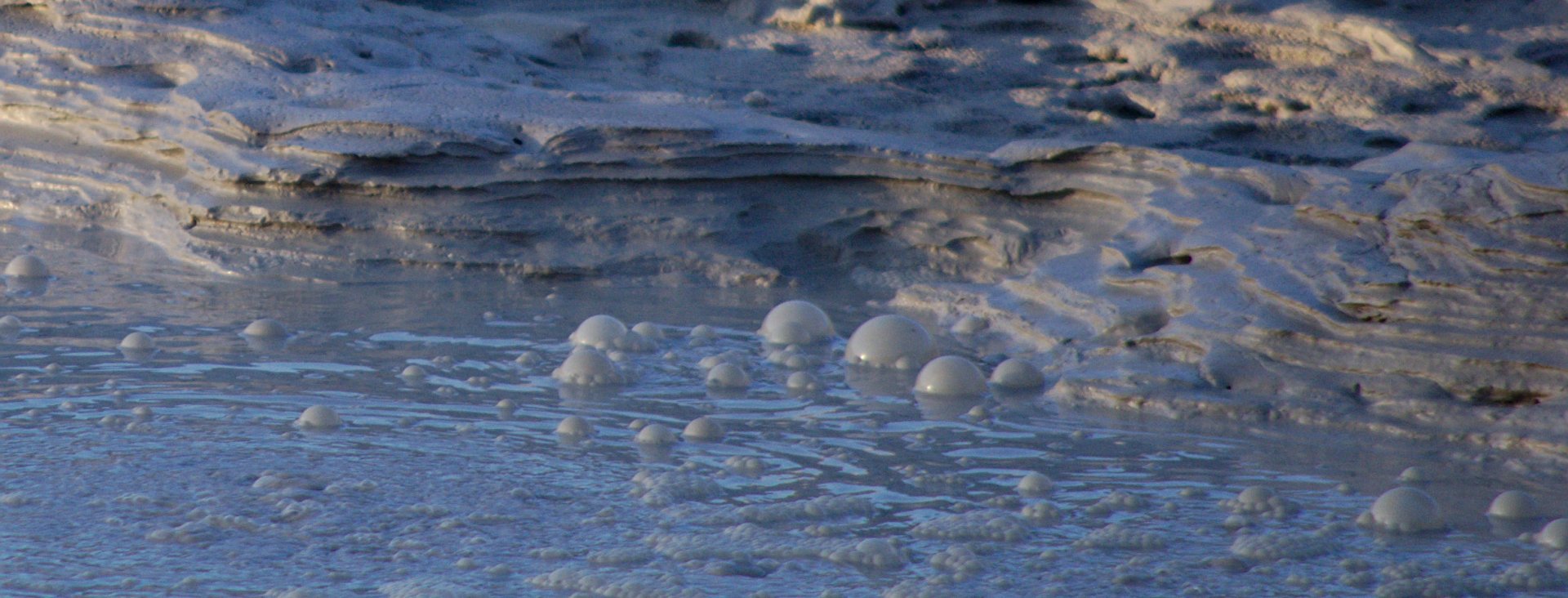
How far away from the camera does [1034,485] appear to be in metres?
2.37

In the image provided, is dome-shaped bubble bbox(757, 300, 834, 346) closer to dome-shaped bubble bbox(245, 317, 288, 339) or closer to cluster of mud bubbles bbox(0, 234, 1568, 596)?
cluster of mud bubbles bbox(0, 234, 1568, 596)

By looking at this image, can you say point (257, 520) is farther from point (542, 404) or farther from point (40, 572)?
point (542, 404)

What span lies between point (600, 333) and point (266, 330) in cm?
80

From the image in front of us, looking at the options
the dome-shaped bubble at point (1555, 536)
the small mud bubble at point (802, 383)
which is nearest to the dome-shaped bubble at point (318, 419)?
the small mud bubble at point (802, 383)

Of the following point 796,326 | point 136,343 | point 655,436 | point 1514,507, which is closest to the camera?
point 1514,507

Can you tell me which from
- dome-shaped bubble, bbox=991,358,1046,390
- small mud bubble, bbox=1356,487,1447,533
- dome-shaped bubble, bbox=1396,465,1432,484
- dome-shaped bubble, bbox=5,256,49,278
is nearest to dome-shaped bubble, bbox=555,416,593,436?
dome-shaped bubble, bbox=991,358,1046,390

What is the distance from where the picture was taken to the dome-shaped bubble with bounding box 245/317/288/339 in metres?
3.43

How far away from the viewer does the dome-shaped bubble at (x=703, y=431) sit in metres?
2.64

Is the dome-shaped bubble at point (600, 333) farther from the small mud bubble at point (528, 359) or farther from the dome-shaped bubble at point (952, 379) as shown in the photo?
the dome-shaped bubble at point (952, 379)

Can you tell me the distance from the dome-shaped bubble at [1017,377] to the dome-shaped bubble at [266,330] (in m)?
1.70

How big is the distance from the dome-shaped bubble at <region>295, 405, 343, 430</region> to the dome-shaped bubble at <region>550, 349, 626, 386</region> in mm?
538

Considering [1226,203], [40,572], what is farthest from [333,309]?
[1226,203]

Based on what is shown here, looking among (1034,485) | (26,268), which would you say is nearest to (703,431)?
(1034,485)

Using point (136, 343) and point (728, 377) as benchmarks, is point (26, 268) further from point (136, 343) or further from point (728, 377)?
point (728, 377)
